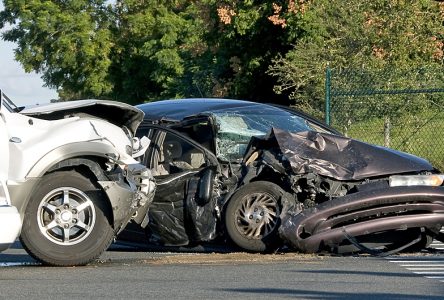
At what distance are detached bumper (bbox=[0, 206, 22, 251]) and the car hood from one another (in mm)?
1020

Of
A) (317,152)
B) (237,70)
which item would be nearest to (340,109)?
(317,152)

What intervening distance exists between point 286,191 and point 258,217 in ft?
1.32

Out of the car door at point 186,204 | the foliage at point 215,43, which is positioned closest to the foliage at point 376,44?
the foliage at point 215,43

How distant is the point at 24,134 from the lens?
396 inches

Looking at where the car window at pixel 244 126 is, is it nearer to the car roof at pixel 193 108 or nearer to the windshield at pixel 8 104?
the car roof at pixel 193 108

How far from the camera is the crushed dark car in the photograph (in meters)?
11.0

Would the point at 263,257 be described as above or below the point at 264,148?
below

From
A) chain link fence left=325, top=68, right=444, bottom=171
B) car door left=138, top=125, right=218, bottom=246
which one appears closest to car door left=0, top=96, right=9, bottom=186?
car door left=138, top=125, right=218, bottom=246

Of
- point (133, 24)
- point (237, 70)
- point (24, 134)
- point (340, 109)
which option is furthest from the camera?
point (133, 24)

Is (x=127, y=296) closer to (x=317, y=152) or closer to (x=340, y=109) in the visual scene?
(x=317, y=152)

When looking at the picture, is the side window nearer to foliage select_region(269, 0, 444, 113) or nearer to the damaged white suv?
the damaged white suv

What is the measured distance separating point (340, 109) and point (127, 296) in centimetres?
1183

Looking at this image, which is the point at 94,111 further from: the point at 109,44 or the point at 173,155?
the point at 109,44

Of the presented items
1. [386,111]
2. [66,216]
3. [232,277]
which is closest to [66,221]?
[66,216]
